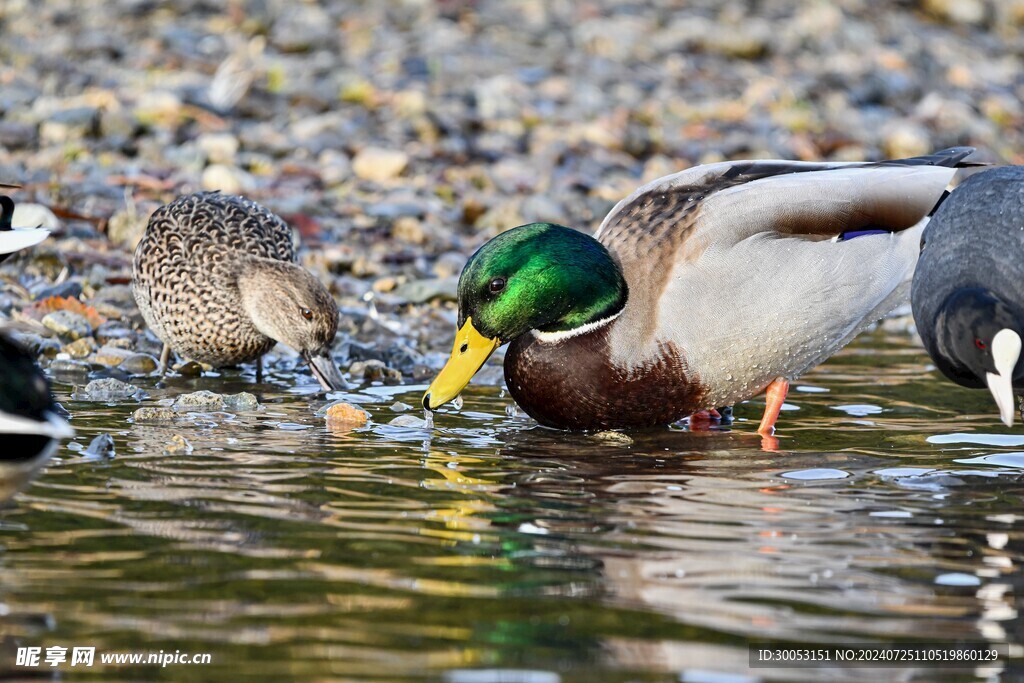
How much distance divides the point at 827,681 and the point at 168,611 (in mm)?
1413

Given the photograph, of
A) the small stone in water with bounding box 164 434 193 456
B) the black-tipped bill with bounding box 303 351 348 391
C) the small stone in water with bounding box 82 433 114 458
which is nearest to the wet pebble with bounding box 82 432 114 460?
the small stone in water with bounding box 82 433 114 458

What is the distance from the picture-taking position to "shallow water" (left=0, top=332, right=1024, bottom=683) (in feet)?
9.78

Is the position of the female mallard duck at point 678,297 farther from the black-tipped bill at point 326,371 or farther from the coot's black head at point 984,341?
the black-tipped bill at point 326,371

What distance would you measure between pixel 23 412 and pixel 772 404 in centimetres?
319

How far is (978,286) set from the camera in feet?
16.9

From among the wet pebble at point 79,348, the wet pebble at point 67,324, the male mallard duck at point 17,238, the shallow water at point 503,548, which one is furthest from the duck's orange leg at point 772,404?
the wet pebble at point 67,324

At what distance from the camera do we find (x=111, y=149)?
9.69m

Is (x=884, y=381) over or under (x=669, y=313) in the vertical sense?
under

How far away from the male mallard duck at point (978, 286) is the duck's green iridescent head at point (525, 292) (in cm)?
117

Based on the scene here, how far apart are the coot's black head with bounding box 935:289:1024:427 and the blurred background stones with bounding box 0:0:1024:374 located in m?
2.64

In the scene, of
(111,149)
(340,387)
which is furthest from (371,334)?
(111,149)

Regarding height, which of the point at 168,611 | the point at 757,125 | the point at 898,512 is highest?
the point at 168,611

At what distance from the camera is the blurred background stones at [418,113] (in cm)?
825

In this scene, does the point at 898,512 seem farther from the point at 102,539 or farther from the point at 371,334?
the point at 371,334
